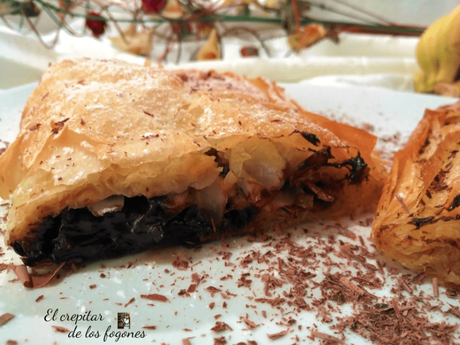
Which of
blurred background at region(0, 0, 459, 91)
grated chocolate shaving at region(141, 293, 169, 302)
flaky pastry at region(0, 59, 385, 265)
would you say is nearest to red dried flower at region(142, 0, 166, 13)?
blurred background at region(0, 0, 459, 91)

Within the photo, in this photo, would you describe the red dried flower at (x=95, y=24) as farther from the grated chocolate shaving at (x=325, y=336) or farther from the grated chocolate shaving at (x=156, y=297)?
the grated chocolate shaving at (x=325, y=336)

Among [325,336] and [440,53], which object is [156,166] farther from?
[440,53]

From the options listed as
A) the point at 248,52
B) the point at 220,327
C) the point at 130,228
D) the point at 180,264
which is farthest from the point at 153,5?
the point at 220,327

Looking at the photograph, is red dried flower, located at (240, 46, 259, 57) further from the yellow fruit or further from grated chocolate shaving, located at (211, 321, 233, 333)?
grated chocolate shaving, located at (211, 321, 233, 333)

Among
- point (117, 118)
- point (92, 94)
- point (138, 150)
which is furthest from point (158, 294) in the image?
point (92, 94)

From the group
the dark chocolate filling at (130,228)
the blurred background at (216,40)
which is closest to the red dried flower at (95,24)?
the blurred background at (216,40)

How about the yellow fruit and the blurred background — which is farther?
the blurred background
